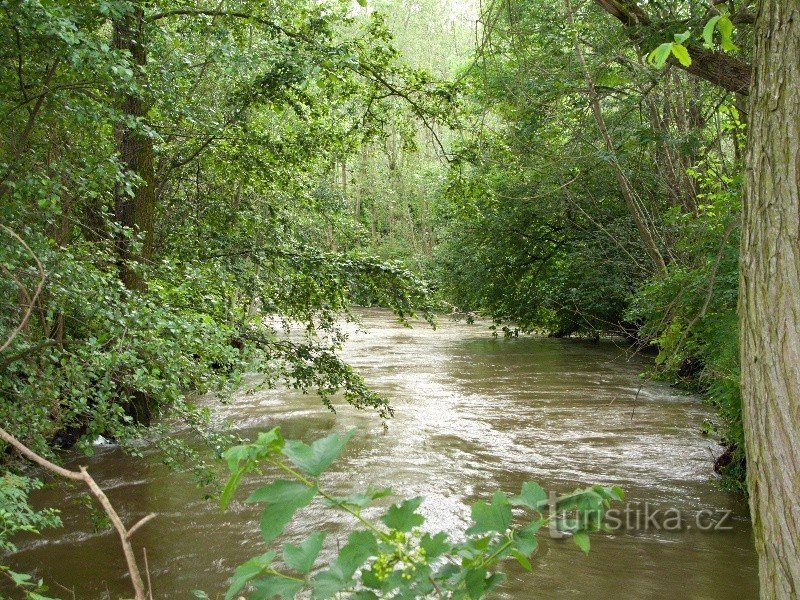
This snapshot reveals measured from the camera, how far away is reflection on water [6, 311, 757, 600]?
657 centimetres

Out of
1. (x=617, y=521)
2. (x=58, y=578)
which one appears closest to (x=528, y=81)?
(x=617, y=521)

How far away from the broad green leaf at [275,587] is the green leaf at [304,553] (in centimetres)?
4

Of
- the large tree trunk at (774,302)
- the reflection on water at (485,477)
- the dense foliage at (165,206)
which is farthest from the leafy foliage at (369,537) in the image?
the reflection on water at (485,477)

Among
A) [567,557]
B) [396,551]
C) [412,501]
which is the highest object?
[412,501]

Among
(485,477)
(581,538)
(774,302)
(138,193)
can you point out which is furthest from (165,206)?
(581,538)

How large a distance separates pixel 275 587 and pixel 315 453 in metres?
0.30

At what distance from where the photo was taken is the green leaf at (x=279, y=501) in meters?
1.53

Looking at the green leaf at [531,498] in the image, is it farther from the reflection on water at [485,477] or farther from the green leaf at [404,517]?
the reflection on water at [485,477]

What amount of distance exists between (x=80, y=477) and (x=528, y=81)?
9.74 meters

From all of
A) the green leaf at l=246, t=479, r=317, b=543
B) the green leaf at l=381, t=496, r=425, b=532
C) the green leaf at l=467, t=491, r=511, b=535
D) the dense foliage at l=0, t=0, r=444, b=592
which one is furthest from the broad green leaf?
the dense foliage at l=0, t=0, r=444, b=592

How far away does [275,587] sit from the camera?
1.62m

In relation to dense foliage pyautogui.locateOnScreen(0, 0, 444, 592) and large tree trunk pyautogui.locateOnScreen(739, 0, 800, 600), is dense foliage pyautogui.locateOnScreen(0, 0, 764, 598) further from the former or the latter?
large tree trunk pyautogui.locateOnScreen(739, 0, 800, 600)

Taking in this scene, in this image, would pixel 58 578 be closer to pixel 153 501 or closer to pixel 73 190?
pixel 153 501

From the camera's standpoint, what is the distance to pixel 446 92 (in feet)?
28.3
